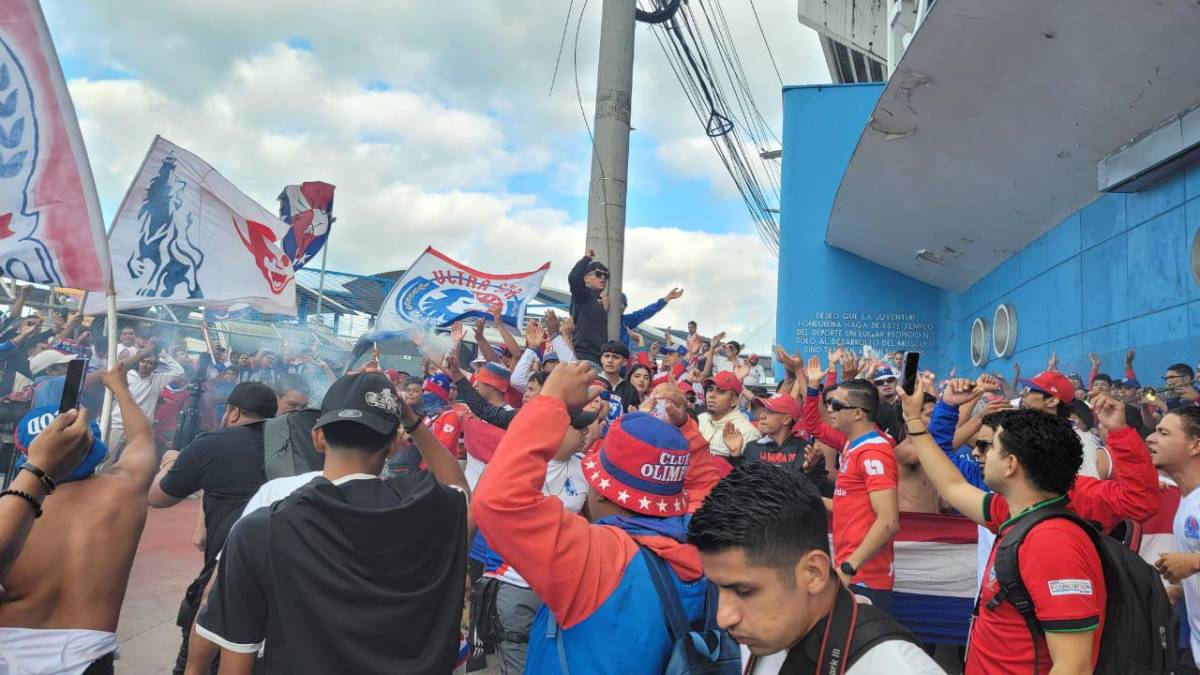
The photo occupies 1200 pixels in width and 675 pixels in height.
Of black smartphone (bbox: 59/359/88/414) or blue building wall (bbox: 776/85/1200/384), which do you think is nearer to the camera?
black smartphone (bbox: 59/359/88/414)

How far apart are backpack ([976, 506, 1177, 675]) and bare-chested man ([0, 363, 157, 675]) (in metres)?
3.02

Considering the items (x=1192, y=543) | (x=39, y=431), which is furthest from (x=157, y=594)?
(x=1192, y=543)

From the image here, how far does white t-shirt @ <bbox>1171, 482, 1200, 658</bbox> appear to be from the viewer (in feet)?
11.0

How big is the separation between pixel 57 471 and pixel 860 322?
15756 mm

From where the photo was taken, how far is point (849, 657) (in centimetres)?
154

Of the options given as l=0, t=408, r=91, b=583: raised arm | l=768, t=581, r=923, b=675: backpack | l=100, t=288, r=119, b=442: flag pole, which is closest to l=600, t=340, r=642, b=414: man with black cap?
l=100, t=288, r=119, b=442: flag pole

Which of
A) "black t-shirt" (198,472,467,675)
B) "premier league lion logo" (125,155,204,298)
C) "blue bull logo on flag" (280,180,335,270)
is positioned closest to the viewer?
"black t-shirt" (198,472,467,675)

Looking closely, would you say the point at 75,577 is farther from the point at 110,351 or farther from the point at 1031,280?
the point at 1031,280

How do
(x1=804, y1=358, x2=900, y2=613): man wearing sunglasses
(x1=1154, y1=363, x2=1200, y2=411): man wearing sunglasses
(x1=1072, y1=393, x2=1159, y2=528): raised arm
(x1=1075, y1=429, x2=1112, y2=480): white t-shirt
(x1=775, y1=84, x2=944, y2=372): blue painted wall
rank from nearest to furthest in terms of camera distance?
(x1=1072, y1=393, x2=1159, y2=528): raised arm < (x1=804, y1=358, x2=900, y2=613): man wearing sunglasses < (x1=1075, y1=429, x2=1112, y2=480): white t-shirt < (x1=1154, y1=363, x2=1200, y2=411): man wearing sunglasses < (x1=775, y1=84, x2=944, y2=372): blue painted wall

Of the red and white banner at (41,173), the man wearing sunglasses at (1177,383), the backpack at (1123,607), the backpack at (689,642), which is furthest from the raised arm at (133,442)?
the man wearing sunglasses at (1177,383)

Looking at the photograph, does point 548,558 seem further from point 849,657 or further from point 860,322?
point 860,322

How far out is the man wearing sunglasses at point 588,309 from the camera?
7.44 metres

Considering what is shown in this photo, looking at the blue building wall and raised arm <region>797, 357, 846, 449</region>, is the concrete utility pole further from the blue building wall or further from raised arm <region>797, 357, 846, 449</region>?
the blue building wall

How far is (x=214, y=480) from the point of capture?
372 centimetres
